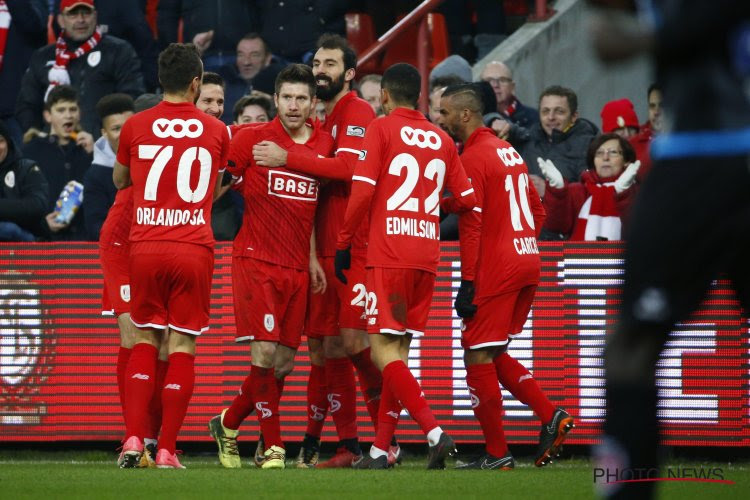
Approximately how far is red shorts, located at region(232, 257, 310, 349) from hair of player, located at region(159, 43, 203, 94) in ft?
4.11

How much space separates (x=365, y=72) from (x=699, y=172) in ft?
32.9

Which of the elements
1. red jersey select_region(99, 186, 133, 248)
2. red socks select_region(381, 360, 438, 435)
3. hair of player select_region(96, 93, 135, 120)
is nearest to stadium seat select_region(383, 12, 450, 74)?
hair of player select_region(96, 93, 135, 120)

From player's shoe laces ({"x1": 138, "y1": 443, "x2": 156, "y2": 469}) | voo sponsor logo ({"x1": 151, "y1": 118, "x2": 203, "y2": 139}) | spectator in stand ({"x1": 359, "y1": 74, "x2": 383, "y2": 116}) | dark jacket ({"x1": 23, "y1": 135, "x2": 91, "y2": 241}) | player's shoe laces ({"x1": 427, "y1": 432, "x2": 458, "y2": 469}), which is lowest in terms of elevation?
player's shoe laces ({"x1": 138, "y1": 443, "x2": 156, "y2": 469})

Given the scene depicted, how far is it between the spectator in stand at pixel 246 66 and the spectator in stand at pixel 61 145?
164cm

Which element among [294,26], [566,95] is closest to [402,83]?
[566,95]

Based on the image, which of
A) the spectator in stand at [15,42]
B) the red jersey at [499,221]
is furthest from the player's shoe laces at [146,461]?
the spectator in stand at [15,42]

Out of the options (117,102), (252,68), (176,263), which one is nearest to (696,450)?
(176,263)

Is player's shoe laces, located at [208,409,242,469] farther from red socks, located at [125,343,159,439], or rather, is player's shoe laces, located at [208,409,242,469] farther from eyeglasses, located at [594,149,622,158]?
eyeglasses, located at [594,149,622,158]

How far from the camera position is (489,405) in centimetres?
875

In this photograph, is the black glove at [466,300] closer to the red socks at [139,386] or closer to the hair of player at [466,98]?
the hair of player at [466,98]

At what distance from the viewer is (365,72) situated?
548 inches

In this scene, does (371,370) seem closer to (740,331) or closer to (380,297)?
(380,297)

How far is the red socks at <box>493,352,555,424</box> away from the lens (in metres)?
8.80

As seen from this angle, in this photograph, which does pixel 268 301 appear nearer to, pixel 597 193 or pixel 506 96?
pixel 597 193
